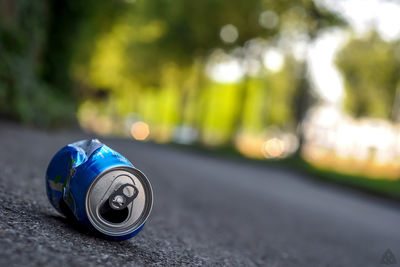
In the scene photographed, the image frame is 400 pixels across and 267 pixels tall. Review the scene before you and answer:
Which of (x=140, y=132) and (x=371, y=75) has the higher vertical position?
(x=371, y=75)

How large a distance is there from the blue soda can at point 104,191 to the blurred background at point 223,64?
8.81 m

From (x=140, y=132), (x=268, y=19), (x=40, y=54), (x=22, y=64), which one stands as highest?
(x=268, y=19)

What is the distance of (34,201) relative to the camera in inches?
184

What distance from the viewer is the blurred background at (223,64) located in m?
14.9

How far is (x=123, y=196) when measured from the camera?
344 centimetres

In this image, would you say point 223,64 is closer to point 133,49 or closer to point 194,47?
point 194,47

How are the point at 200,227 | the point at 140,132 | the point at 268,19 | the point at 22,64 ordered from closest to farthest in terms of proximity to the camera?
the point at 200,227 → the point at 22,64 → the point at 268,19 → the point at 140,132

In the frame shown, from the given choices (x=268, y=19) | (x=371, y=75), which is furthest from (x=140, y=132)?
(x=371, y=75)

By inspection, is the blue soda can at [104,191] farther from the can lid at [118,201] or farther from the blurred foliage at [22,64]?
the blurred foliage at [22,64]

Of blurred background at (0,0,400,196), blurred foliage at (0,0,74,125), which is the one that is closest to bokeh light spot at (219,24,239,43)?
blurred background at (0,0,400,196)

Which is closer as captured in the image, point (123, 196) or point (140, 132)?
point (123, 196)

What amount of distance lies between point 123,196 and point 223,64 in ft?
89.8

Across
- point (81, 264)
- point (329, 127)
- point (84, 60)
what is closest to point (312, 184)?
point (84, 60)

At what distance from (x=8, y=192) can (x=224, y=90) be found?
6191cm
